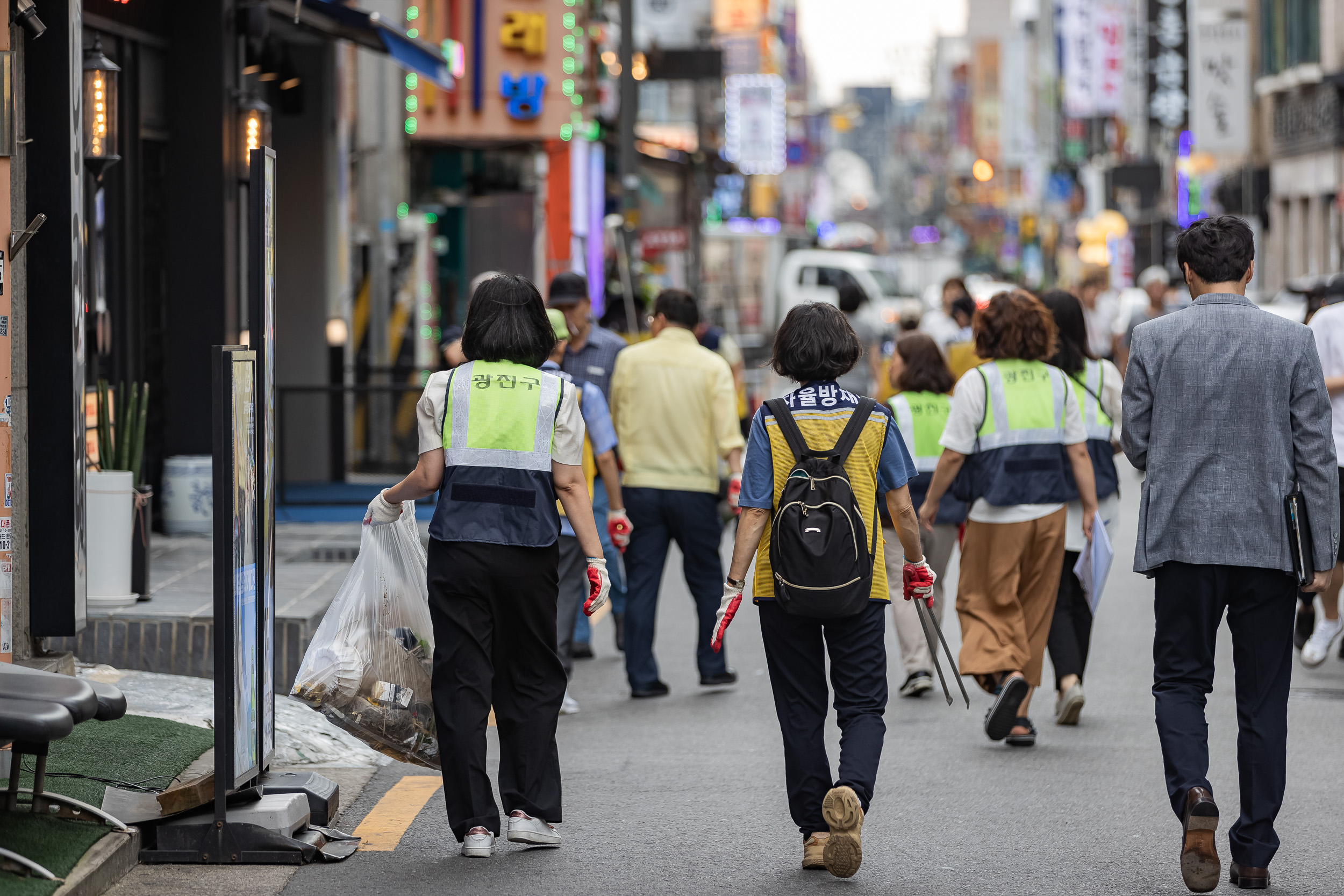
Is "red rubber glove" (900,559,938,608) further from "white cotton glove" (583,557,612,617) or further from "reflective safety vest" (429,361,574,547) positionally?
"reflective safety vest" (429,361,574,547)

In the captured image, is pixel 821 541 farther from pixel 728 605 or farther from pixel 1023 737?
pixel 1023 737

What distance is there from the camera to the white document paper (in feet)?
25.5

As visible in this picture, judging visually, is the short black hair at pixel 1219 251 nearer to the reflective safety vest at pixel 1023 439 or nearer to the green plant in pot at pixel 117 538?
the reflective safety vest at pixel 1023 439

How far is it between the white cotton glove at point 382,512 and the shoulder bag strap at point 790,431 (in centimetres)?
124

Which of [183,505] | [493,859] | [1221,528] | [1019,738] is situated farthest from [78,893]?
[183,505]

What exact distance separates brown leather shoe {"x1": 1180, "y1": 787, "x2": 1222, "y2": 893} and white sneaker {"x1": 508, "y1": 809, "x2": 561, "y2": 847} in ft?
6.29

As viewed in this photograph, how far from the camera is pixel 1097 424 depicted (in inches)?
324

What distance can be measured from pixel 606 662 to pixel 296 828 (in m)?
4.30

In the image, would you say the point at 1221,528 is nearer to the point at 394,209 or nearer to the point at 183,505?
the point at 183,505

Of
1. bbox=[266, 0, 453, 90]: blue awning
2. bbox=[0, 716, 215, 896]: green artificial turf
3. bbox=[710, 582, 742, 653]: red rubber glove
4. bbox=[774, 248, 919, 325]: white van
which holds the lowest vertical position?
bbox=[0, 716, 215, 896]: green artificial turf

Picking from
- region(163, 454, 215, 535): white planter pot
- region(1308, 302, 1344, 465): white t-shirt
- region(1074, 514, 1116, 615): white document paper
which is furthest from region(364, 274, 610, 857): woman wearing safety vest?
region(163, 454, 215, 535): white planter pot

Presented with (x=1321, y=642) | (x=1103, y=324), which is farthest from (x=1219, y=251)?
(x=1103, y=324)

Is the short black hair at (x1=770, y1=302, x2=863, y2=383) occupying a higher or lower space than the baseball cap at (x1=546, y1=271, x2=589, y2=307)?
lower

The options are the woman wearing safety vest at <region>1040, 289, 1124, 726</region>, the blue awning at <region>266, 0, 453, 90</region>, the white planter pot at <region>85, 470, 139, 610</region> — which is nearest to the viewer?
the woman wearing safety vest at <region>1040, 289, 1124, 726</region>
